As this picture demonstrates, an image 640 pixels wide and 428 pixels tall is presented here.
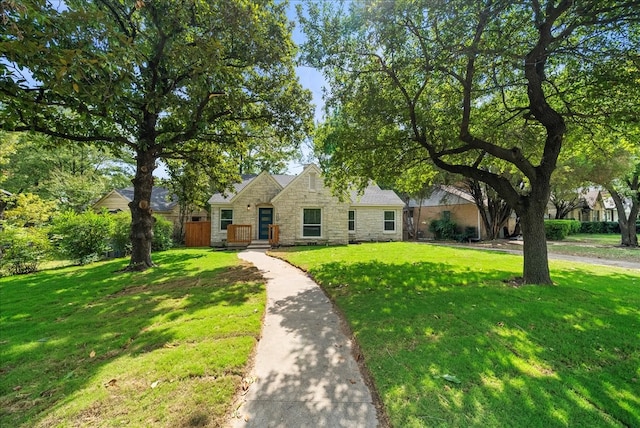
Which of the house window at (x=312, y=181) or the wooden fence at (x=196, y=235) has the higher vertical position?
the house window at (x=312, y=181)

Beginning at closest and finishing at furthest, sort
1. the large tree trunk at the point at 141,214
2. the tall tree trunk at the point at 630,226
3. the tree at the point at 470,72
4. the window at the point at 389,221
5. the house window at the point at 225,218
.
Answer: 1. the tree at the point at 470,72
2. the large tree trunk at the point at 141,214
3. the tall tree trunk at the point at 630,226
4. the house window at the point at 225,218
5. the window at the point at 389,221

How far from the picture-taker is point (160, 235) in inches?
607

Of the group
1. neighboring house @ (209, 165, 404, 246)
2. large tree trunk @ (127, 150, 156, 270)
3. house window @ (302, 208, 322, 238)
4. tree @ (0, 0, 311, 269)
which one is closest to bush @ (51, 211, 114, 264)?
large tree trunk @ (127, 150, 156, 270)

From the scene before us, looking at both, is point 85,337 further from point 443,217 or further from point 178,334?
point 443,217

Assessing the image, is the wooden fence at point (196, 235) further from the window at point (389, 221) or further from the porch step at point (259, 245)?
the window at point (389, 221)

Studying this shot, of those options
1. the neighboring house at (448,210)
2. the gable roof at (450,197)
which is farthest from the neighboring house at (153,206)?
the gable roof at (450,197)

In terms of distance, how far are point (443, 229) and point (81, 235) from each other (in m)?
24.0

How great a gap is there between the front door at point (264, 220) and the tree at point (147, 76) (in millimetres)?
6352

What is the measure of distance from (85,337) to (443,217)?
25103 millimetres

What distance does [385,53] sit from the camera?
6.85m

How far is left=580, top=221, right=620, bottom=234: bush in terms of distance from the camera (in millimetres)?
31875

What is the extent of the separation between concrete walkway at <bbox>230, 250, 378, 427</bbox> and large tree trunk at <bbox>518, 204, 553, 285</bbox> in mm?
5333

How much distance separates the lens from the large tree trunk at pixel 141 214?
976 cm

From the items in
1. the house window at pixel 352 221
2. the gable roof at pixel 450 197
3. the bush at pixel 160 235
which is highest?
the gable roof at pixel 450 197
